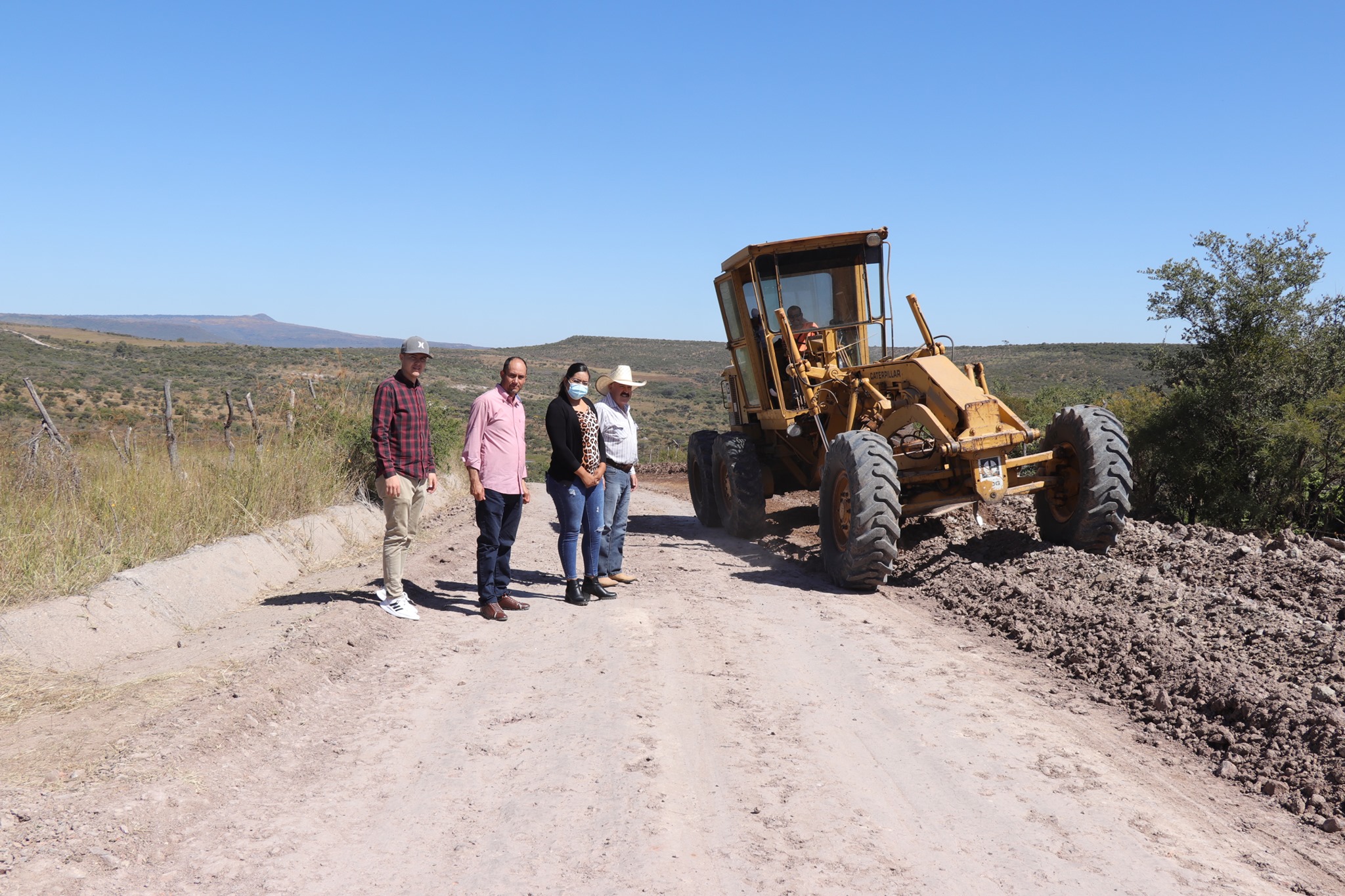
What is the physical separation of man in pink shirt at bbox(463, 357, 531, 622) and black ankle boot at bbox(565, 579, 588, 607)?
46 centimetres

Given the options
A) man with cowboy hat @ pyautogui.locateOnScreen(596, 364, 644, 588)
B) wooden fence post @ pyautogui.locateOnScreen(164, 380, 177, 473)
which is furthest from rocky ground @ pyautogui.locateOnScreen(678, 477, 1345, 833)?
wooden fence post @ pyautogui.locateOnScreen(164, 380, 177, 473)

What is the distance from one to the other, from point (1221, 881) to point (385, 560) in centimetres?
538

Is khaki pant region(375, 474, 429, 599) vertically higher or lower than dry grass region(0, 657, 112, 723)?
higher

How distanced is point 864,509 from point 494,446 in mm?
2901

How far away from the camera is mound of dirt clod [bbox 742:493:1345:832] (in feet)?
14.1

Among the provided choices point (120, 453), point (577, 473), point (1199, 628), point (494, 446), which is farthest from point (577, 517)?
point (120, 453)

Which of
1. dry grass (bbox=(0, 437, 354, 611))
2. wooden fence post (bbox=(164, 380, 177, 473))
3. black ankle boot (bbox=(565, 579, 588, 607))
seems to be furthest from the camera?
wooden fence post (bbox=(164, 380, 177, 473))

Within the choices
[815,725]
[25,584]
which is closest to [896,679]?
[815,725]

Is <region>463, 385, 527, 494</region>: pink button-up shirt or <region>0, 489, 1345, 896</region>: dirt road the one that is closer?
<region>0, 489, 1345, 896</region>: dirt road

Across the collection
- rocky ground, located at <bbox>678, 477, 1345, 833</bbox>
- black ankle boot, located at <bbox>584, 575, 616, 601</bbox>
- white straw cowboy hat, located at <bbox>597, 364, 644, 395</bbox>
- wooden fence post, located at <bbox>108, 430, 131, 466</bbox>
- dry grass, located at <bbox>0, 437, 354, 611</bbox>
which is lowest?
black ankle boot, located at <bbox>584, 575, 616, 601</bbox>

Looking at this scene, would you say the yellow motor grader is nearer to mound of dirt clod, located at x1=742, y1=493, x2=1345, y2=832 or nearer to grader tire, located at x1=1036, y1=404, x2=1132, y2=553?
grader tire, located at x1=1036, y1=404, x2=1132, y2=553

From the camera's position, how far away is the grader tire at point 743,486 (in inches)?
423

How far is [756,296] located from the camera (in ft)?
33.3

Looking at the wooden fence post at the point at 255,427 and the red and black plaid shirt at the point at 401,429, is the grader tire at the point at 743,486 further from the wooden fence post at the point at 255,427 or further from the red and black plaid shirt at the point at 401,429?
the wooden fence post at the point at 255,427
